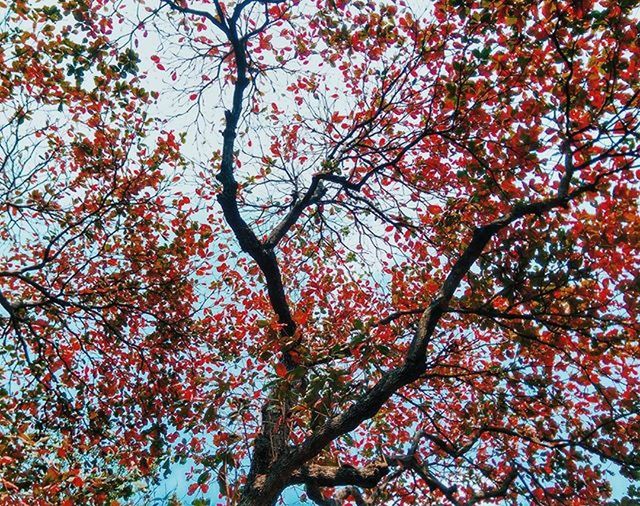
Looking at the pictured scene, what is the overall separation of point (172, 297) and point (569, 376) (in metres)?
6.20

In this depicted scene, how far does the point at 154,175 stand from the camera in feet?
24.2

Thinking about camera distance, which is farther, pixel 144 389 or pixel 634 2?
pixel 144 389

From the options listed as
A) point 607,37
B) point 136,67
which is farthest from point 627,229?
point 136,67

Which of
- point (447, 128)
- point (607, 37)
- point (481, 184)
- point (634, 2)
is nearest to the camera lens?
point (634, 2)

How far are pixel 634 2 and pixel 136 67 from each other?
18.2ft

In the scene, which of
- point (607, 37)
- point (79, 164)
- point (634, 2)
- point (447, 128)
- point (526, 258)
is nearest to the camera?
point (634, 2)

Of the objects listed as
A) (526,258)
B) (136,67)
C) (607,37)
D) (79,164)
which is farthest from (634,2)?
(79,164)

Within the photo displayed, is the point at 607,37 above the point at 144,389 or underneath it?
above

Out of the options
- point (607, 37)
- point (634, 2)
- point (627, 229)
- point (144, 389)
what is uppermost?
point (607, 37)

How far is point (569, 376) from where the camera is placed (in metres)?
6.34

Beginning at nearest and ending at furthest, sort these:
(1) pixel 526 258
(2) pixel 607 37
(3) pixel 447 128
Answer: (2) pixel 607 37 < (1) pixel 526 258 < (3) pixel 447 128

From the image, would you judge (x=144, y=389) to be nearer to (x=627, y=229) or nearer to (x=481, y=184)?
(x=481, y=184)

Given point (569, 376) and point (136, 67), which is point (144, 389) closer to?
point (136, 67)

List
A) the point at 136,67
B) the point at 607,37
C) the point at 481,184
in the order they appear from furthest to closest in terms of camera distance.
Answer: the point at 136,67 → the point at 481,184 → the point at 607,37
